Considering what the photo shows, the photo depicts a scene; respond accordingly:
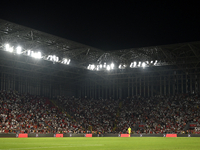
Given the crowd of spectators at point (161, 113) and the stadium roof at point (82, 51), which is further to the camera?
the crowd of spectators at point (161, 113)

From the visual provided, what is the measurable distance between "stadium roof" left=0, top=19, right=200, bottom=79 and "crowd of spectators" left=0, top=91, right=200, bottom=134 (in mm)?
7702

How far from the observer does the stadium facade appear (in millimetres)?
48125

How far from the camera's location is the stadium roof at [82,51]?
44375 mm

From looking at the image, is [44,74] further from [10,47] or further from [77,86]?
[10,47]

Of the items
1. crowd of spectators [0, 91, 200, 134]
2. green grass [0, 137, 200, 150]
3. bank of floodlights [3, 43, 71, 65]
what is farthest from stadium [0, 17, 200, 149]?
green grass [0, 137, 200, 150]

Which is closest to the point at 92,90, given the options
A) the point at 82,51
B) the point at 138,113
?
the point at 138,113

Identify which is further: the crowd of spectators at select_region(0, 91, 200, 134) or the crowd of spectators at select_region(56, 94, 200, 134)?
the crowd of spectators at select_region(56, 94, 200, 134)

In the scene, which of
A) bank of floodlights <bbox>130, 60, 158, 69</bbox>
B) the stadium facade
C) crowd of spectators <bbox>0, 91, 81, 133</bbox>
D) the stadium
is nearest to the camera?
the stadium facade

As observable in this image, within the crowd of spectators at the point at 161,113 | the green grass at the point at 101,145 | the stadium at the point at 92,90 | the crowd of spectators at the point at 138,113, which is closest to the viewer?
the green grass at the point at 101,145

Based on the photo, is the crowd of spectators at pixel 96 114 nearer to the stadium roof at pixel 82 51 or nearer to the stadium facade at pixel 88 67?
the stadium facade at pixel 88 67

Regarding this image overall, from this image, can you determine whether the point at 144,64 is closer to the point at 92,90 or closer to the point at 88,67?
the point at 88,67

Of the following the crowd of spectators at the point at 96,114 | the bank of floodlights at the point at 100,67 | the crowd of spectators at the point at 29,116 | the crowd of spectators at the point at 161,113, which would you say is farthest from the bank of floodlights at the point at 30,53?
the crowd of spectators at the point at 161,113

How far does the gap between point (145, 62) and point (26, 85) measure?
27857mm

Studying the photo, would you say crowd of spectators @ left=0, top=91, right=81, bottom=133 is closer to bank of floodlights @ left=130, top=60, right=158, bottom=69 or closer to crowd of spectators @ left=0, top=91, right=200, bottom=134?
crowd of spectators @ left=0, top=91, right=200, bottom=134
